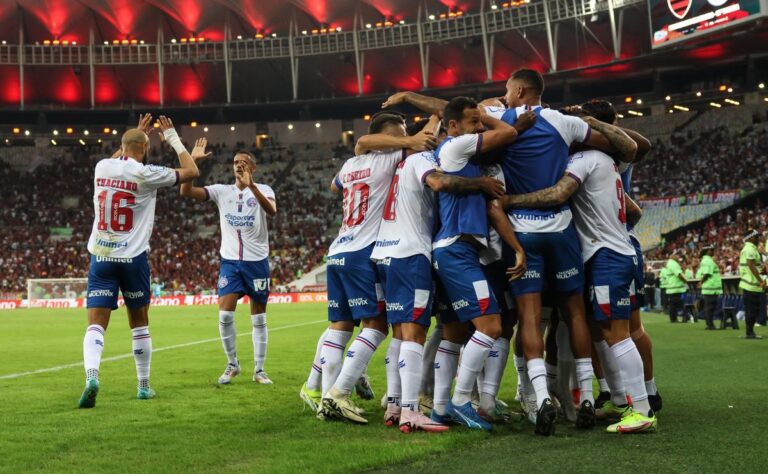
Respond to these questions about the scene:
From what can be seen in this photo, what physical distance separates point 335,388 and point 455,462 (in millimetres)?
1734

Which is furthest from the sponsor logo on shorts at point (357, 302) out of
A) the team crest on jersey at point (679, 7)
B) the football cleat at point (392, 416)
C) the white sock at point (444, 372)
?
the team crest on jersey at point (679, 7)

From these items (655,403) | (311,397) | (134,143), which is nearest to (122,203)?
(134,143)

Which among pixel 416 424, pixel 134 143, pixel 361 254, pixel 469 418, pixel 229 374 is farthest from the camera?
pixel 229 374

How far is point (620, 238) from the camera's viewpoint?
5.86 meters

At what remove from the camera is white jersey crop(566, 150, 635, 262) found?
5.84 metres

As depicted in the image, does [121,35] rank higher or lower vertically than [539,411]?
higher

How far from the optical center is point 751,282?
14.7 m

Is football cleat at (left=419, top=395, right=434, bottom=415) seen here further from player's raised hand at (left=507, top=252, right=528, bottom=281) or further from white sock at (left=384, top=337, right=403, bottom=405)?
player's raised hand at (left=507, top=252, right=528, bottom=281)

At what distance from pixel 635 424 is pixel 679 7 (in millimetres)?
36740

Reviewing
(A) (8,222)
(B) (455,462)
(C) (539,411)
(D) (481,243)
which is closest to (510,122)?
(D) (481,243)

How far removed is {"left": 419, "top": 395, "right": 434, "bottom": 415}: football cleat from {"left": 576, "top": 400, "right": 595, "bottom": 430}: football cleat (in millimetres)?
1350

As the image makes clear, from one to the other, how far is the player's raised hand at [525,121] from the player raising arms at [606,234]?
43 centimetres

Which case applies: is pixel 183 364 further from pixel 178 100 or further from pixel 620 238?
pixel 178 100

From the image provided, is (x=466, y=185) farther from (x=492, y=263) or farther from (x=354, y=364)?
(x=354, y=364)
